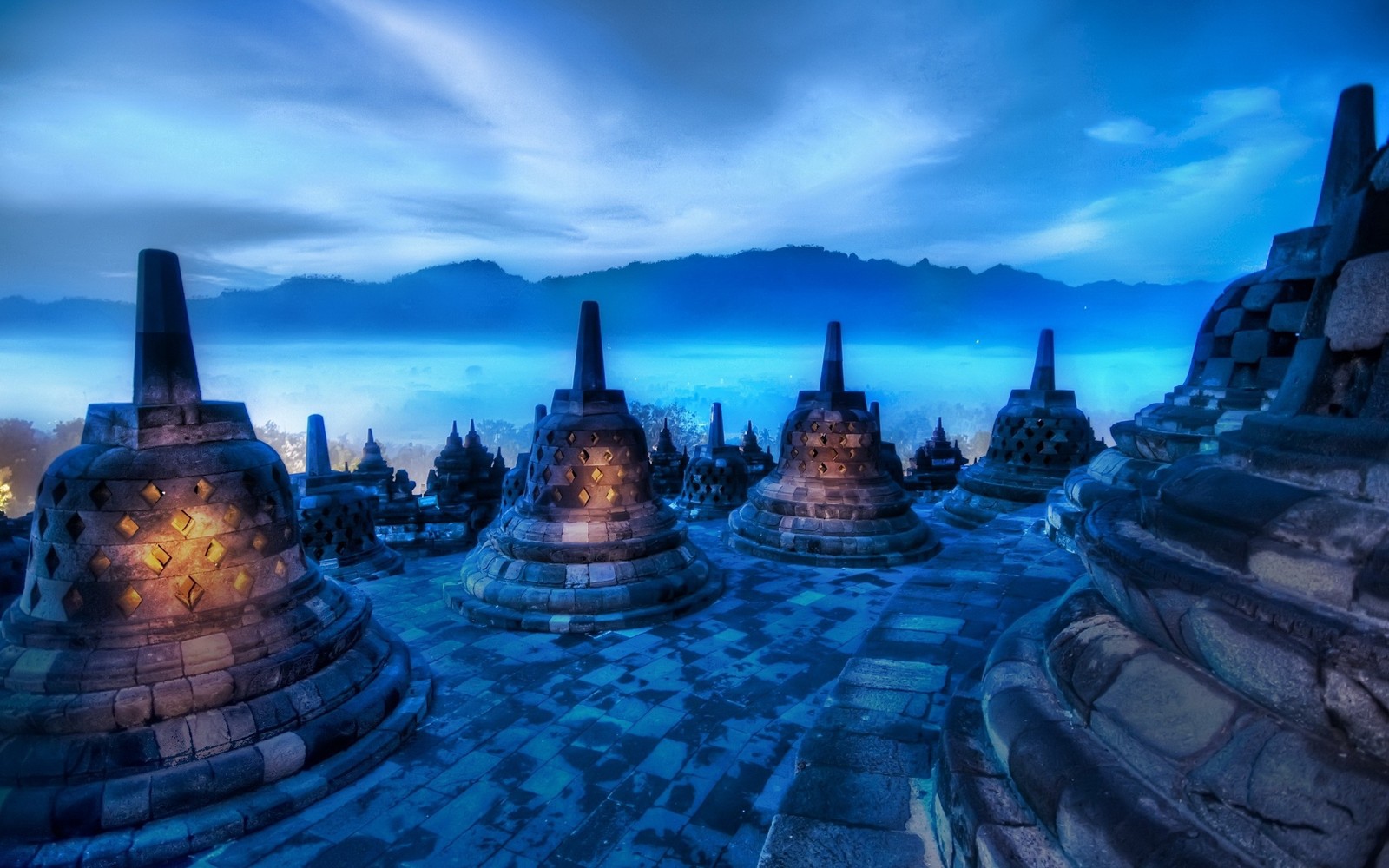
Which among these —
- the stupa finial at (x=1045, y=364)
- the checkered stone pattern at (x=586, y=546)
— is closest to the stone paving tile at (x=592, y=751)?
the checkered stone pattern at (x=586, y=546)

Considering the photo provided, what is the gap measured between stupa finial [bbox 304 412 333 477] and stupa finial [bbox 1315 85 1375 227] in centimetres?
1150

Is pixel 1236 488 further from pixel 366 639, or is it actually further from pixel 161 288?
pixel 161 288

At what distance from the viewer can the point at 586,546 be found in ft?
22.3

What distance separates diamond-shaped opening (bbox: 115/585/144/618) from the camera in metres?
3.79

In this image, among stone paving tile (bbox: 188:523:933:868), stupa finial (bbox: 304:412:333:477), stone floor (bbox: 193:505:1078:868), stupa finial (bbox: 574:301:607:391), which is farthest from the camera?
stupa finial (bbox: 304:412:333:477)

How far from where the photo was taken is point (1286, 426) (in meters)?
1.90

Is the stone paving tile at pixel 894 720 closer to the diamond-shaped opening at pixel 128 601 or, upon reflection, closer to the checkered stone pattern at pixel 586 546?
the checkered stone pattern at pixel 586 546

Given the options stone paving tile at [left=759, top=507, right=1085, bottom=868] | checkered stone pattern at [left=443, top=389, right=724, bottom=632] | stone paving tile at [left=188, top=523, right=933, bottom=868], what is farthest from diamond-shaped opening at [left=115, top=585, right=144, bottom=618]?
stone paving tile at [left=759, top=507, right=1085, bottom=868]

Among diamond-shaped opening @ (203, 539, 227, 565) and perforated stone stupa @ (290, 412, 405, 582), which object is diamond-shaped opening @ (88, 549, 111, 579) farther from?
perforated stone stupa @ (290, 412, 405, 582)

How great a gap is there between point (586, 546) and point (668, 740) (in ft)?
9.65

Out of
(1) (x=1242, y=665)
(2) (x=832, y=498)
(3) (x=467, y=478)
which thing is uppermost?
(1) (x=1242, y=665)

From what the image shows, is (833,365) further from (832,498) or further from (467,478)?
(467,478)

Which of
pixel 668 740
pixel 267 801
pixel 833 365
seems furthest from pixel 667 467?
pixel 267 801

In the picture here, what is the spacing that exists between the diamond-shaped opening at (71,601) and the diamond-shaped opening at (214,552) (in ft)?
2.23
